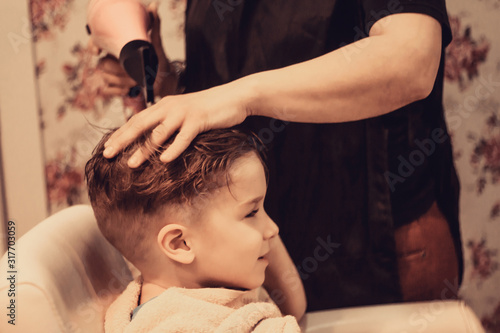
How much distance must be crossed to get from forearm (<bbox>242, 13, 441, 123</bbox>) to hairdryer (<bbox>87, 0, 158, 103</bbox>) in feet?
0.66

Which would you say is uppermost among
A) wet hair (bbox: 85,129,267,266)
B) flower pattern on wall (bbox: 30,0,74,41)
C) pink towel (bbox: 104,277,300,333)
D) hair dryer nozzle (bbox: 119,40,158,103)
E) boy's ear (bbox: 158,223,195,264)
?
flower pattern on wall (bbox: 30,0,74,41)

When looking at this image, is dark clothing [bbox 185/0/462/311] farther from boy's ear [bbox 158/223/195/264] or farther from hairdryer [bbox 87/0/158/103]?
boy's ear [bbox 158/223/195/264]

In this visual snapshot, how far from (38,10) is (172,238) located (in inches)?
43.9

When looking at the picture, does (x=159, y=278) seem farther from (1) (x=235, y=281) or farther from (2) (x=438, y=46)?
(2) (x=438, y=46)

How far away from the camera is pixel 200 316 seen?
1.95 ft

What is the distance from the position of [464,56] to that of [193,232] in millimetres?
1267

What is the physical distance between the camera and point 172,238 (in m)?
0.65

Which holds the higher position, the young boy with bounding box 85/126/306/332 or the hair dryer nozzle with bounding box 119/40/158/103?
the hair dryer nozzle with bounding box 119/40/158/103

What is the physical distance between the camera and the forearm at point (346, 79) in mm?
641

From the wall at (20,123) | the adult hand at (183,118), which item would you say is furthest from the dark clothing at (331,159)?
the wall at (20,123)

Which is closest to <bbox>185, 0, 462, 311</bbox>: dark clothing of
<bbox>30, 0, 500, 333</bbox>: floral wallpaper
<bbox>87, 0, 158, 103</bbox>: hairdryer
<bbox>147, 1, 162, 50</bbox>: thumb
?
<bbox>147, 1, 162, 50</bbox>: thumb

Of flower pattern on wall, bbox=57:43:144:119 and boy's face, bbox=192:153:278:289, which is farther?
flower pattern on wall, bbox=57:43:144:119

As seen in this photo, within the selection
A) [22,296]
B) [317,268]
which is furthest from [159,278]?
[317,268]

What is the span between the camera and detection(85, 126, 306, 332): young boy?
61cm
